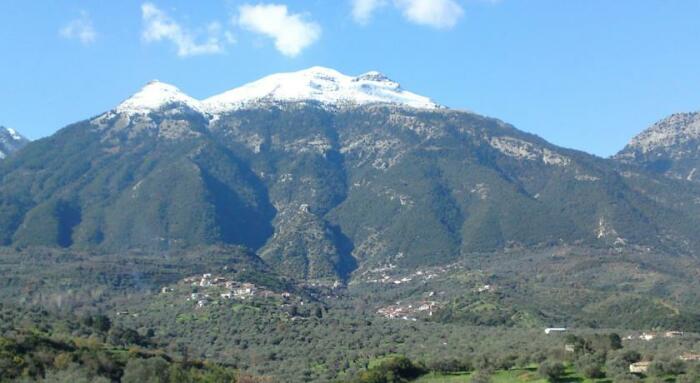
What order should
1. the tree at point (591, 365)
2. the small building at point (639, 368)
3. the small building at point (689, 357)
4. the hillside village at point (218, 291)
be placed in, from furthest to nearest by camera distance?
the hillside village at point (218, 291) → the small building at point (689, 357) → the small building at point (639, 368) → the tree at point (591, 365)

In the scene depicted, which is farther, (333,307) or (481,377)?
(333,307)

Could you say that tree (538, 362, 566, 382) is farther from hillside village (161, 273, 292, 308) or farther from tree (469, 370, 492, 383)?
hillside village (161, 273, 292, 308)

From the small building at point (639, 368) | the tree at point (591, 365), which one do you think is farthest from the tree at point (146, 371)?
the small building at point (639, 368)

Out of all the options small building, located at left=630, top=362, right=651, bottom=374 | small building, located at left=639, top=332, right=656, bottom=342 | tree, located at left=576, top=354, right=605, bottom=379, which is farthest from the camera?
small building, located at left=639, top=332, right=656, bottom=342

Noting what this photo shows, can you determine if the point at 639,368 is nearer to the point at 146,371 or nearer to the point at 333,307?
the point at 146,371

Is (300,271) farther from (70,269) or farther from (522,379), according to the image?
(522,379)

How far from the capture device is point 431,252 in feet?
648

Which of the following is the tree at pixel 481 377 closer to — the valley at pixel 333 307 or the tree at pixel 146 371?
the valley at pixel 333 307

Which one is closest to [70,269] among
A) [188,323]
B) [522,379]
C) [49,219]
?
[188,323]

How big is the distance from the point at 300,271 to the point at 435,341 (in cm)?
9623

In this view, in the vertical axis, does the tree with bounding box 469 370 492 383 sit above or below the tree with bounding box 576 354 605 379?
below

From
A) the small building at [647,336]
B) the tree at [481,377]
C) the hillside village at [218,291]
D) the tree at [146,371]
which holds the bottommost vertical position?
the small building at [647,336]

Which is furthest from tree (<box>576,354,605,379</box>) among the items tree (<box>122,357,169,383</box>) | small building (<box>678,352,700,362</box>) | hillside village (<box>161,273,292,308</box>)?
hillside village (<box>161,273,292,308</box>)

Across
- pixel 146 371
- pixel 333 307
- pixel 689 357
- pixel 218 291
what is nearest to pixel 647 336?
pixel 689 357
